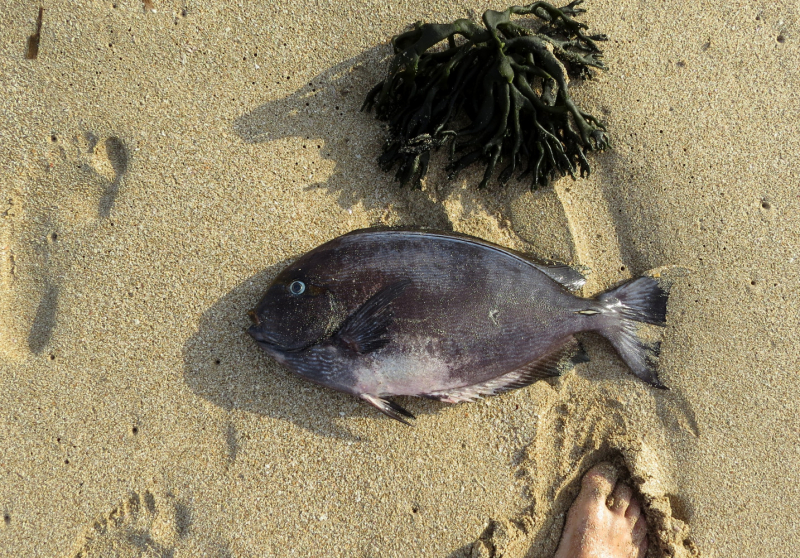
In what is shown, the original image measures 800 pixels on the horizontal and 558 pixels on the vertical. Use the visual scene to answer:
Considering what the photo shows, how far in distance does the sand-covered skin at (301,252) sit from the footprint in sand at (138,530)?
0.01 metres

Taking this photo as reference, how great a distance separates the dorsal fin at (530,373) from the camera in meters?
2.75

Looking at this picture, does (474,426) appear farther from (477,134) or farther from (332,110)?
(332,110)

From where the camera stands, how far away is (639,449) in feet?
9.46

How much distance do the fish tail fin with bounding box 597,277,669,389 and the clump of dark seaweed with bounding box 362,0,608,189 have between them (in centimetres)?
83

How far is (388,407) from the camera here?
2.68 metres

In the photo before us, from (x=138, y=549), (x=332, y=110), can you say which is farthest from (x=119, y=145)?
(x=138, y=549)

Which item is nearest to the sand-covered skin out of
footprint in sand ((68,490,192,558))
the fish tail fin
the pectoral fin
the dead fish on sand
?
footprint in sand ((68,490,192,558))

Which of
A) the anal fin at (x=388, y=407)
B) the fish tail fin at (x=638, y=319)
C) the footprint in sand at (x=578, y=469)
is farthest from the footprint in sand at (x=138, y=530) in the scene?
the fish tail fin at (x=638, y=319)

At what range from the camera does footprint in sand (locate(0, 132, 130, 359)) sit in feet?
9.14

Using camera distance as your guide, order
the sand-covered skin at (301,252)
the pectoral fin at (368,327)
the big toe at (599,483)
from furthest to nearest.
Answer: the big toe at (599,483) → the sand-covered skin at (301,252) → the pectoral fin at (368,327)

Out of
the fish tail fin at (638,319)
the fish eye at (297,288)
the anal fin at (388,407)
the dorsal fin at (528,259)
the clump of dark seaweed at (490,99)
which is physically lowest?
the fish tail fin at (638,319)

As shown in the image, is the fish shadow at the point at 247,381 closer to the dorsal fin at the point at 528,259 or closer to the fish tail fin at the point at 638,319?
the dorsal fin at the point at 528,259

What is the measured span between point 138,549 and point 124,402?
0.85 metres

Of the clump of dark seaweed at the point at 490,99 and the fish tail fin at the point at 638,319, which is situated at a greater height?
the clump of dark seaweed at the point at 490,99
